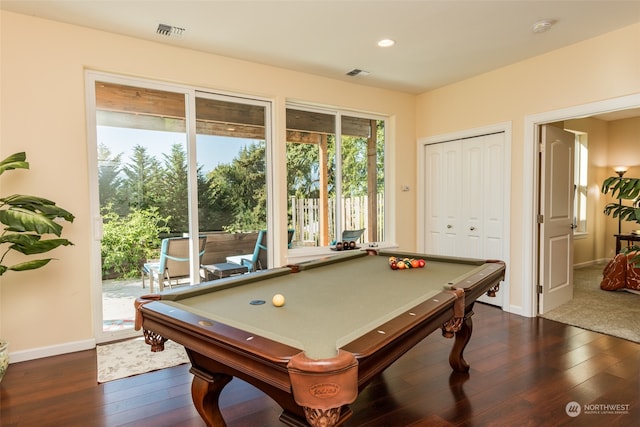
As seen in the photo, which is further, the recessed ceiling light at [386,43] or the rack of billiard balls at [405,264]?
the recessed ceiling light at [386,43]

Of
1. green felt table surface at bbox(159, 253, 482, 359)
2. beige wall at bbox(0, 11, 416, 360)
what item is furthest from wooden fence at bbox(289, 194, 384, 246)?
beige wall at bbox(0, 11, 416, 360)

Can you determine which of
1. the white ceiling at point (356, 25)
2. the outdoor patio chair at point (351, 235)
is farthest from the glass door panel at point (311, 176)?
the white ceiling at point (356, 25)

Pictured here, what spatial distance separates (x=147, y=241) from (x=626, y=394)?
3.90 meters

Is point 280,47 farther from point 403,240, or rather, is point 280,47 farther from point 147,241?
point 403,240

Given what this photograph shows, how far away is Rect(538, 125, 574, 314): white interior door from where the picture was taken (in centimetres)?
385

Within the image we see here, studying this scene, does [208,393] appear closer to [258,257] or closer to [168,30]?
[258,257]

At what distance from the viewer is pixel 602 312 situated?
12.8 ft

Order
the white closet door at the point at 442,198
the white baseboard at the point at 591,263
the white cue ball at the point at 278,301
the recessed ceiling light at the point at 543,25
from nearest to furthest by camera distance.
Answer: the white cue ball at the point at 278,301
the recessed ceiling light at the point at 543,25
the white closet door at the point at 442,198
the white baseboard at the point at 591,263

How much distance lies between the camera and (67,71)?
300cm

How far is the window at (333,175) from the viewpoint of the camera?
4355 mm

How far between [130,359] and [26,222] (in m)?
1.28

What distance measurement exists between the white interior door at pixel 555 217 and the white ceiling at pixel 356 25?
103 cm

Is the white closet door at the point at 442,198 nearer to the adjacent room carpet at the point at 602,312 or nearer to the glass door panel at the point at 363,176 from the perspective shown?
the glass door panel at the point at 363,176

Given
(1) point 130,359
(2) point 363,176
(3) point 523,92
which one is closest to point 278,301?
(1) point 130,359
